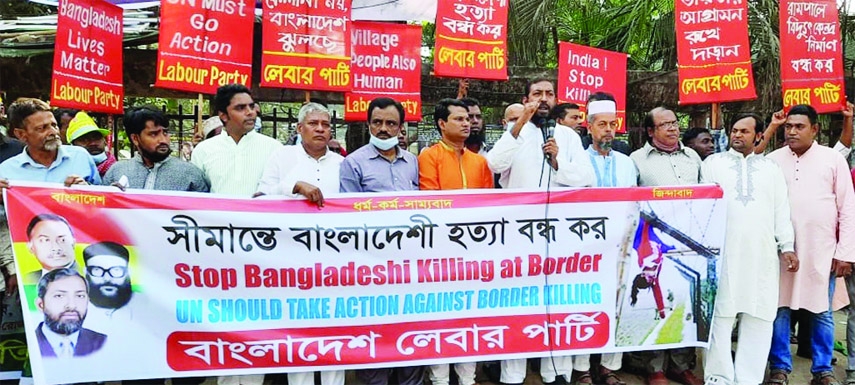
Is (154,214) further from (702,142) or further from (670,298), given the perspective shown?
(702,142)

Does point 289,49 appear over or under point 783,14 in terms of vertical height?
under

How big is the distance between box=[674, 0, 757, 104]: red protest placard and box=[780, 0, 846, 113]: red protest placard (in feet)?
1.20

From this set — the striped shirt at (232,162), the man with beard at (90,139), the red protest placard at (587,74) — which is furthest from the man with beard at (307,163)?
the red protest placard at (587,74)

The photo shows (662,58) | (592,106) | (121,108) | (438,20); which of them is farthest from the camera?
(662,58)

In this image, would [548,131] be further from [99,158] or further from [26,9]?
[26,9]

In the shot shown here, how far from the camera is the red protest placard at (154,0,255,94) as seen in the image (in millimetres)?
5273

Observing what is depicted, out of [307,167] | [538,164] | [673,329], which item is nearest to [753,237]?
[673,329]

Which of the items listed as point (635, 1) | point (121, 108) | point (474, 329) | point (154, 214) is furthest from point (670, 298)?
point (635, 1)

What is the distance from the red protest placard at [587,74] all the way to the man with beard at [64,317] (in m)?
4.95

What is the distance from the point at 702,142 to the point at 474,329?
2298mm

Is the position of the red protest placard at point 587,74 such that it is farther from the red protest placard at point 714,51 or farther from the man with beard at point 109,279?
the man with beard at point 109,279

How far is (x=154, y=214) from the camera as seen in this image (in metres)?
3.38

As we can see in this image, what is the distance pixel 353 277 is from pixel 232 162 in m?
0.96

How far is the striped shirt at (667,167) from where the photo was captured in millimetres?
4129
